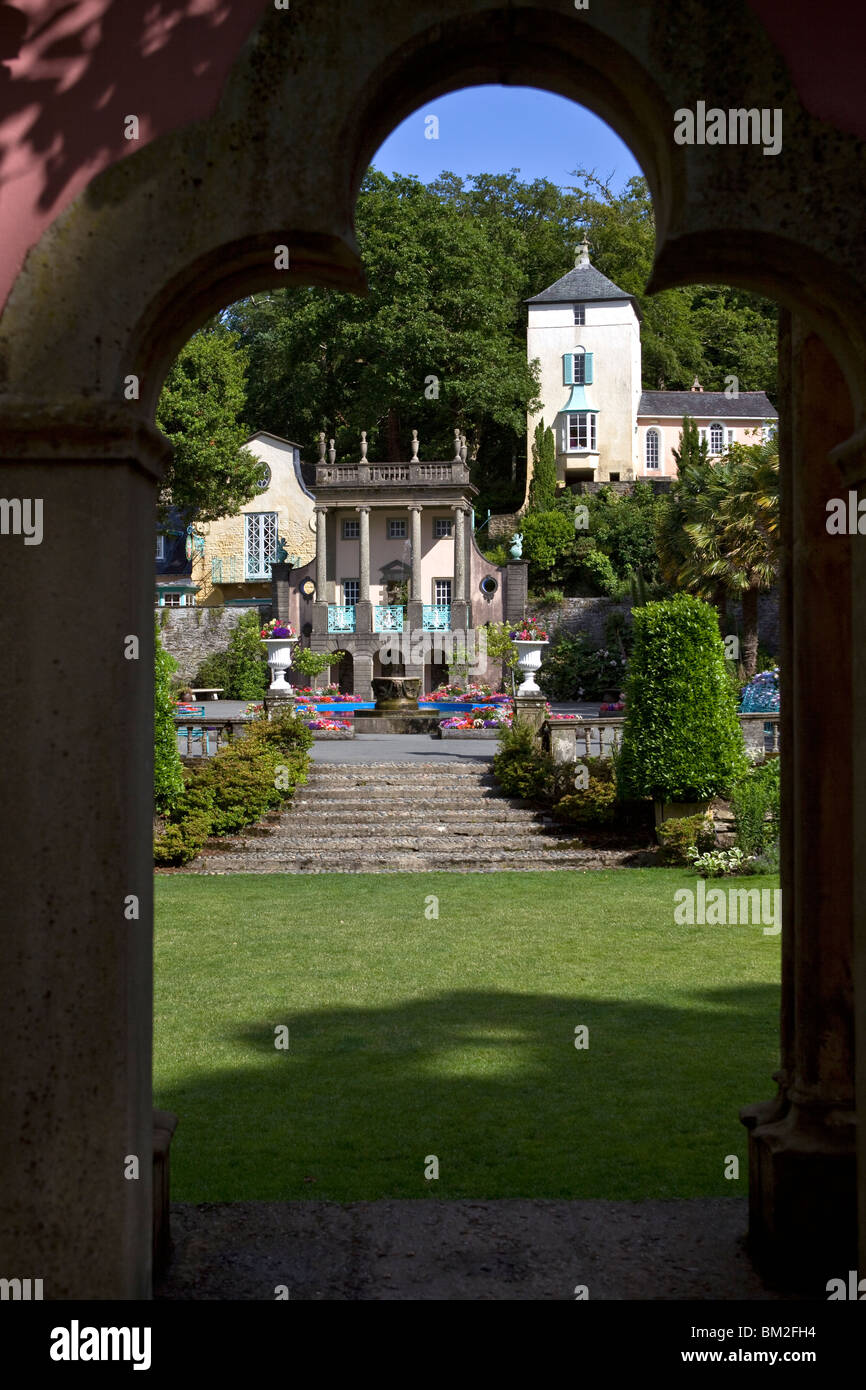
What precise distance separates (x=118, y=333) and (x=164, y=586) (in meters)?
48.2

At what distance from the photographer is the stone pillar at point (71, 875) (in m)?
3.30

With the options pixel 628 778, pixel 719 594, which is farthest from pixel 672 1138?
pixel 719 594

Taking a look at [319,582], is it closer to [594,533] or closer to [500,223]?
[594,533]

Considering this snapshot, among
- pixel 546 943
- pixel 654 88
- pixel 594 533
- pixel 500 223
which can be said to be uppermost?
pixel 500 223

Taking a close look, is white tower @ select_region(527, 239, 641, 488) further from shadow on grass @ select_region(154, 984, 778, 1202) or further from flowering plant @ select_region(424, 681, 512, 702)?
shadow on grass @ select_region(154, 984, 778, 1202)

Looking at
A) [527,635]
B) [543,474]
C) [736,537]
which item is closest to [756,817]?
[527,635]

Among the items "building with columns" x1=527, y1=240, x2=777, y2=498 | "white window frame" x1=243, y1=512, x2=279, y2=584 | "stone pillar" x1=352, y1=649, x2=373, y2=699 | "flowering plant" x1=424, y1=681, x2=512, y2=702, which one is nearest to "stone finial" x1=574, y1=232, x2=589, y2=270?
"building with columns" x1=527, y1=240, x2=777, y2=498

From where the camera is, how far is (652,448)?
57594 millimetres

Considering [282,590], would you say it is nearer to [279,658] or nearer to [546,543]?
[546,543]

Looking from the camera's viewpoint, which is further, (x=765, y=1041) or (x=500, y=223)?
(x=500, y=223)

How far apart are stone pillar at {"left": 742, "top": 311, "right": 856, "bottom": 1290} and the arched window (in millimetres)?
54594

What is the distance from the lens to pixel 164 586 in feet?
165

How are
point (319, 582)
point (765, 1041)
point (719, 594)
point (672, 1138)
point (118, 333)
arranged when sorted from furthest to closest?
point (319, 582)
point (719, 594)
point (765, 1041)
point (672, 1138)
point (118, 333)

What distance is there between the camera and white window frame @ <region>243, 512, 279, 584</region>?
170ft
